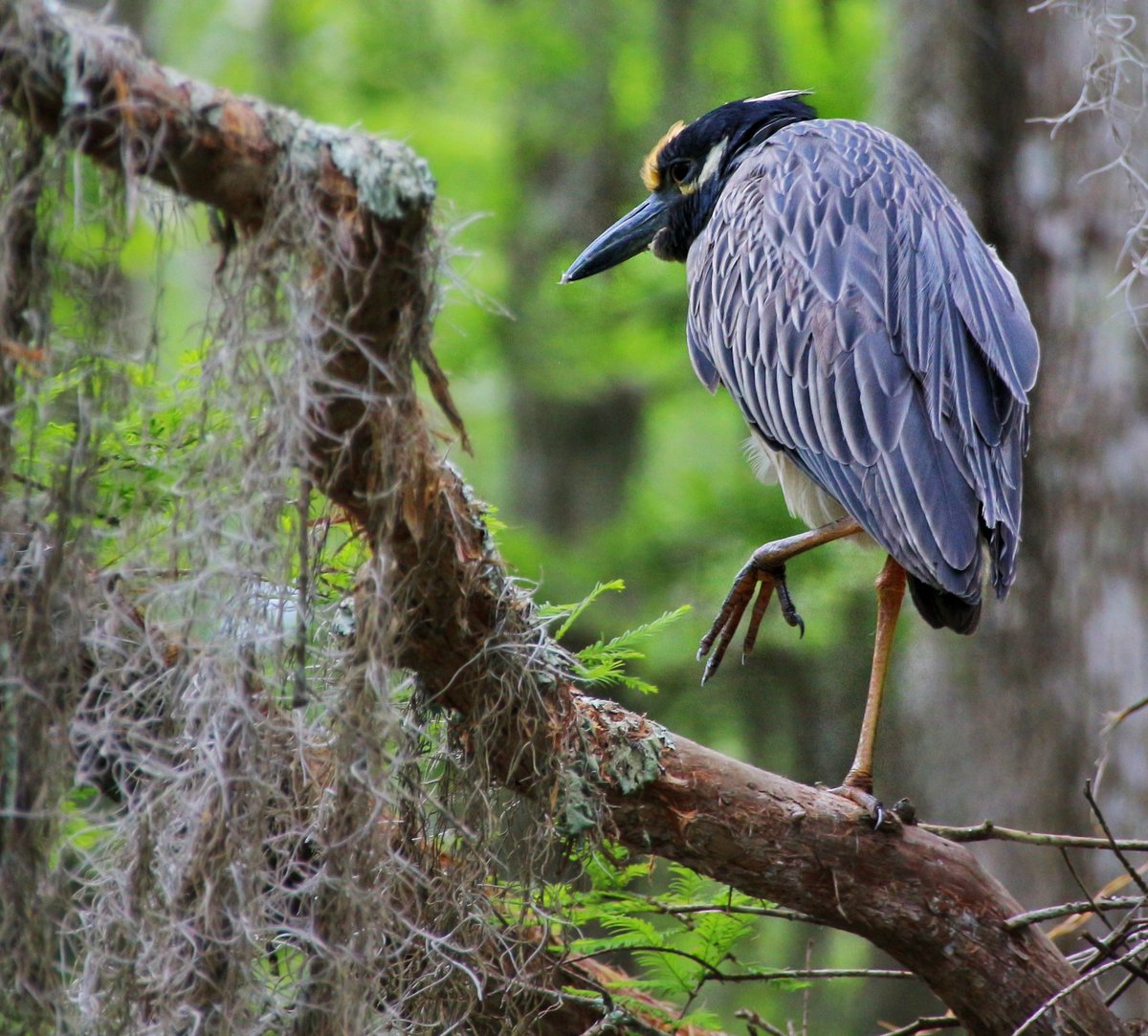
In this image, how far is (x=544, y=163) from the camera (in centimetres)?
882

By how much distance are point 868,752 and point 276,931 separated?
1573mm

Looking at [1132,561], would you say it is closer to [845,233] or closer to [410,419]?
[845,233]

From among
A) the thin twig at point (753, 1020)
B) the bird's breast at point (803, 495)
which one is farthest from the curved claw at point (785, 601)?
the thin twig at point (753, 1020)

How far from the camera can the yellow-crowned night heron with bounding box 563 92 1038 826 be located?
3.37 m

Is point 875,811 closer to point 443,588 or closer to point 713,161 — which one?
point 443,588

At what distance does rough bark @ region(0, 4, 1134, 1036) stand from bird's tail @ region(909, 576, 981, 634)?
2.12 ft

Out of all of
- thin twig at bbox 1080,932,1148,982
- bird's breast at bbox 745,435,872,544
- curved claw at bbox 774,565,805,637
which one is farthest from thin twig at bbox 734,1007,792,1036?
bird's breast at bbox 745,435,872,544

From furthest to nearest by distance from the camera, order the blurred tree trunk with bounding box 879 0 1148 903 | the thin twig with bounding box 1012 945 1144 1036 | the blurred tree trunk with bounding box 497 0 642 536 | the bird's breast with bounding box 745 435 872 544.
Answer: the blurred tree trunk with bounding box 497 0 642 536
the blurred tree trunk with bounding box 879 0 1148 903
the bird's breast with bounding box 745 435 872 544
the thin twig with bounding box 1012 945 1144 1036

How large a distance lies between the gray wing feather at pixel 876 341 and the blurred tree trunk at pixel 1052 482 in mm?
952

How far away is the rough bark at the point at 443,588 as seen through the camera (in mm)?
1814

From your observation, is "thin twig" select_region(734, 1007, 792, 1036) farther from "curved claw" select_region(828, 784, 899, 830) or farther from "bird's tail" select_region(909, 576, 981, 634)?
"bird's tail" select_region(909, 576, 981, 634)

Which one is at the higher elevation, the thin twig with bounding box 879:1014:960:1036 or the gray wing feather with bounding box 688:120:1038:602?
the gray wing feather with bounding box 688:120:1038:602

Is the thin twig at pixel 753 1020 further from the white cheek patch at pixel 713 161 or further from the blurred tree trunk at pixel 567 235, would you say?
the blurred tree trunk at pixel 567 235

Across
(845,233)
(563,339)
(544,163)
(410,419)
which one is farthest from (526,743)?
(544,163)
